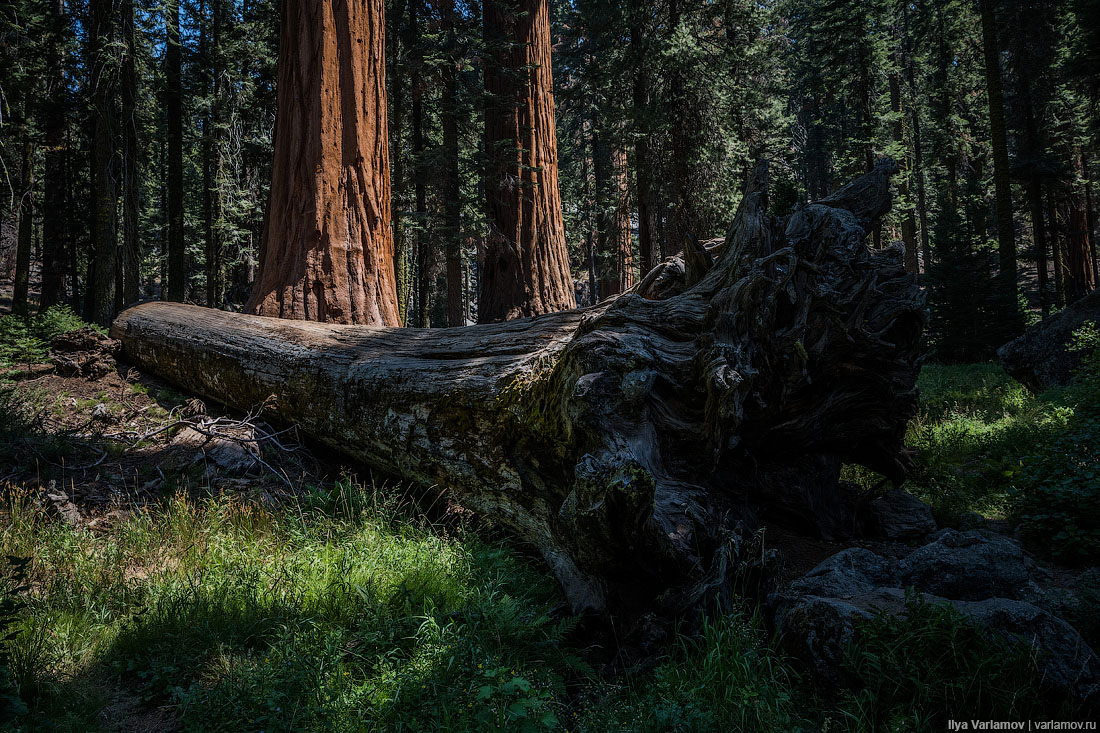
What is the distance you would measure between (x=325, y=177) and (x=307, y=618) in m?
6.13

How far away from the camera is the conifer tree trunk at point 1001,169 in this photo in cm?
1481

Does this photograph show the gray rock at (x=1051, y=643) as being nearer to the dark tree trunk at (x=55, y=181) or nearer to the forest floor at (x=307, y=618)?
the forest floor at (x=307, y=618)

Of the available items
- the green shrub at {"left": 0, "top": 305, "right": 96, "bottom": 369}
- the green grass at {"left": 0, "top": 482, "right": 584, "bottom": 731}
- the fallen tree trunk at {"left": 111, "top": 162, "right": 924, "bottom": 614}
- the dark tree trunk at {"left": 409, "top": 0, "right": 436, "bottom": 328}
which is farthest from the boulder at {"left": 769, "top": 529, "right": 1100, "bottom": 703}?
the dark tree trunk at {"left": 409, "top": 0, "right": 436, "bottom": 328}

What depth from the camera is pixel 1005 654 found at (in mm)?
2352

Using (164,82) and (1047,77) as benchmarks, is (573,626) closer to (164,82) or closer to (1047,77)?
(164,82)

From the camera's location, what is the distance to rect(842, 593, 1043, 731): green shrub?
225 centimetres

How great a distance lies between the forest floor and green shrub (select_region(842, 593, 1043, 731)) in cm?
2

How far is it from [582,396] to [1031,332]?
9029mm

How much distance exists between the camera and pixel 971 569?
10.6ft

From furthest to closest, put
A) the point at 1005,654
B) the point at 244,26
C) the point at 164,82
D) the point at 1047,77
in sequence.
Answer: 1. the point at 1047,77
2. the point at 244,26
3. the point at 164,82
4. the point at 1005,654

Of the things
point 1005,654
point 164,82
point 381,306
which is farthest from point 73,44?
point 1005,654

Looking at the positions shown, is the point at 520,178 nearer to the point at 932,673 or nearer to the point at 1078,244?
the point at 932,673

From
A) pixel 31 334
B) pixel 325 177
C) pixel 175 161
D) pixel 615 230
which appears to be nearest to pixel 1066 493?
pixel 325 177

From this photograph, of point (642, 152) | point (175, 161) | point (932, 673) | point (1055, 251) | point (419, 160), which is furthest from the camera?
point (1055, 251)
